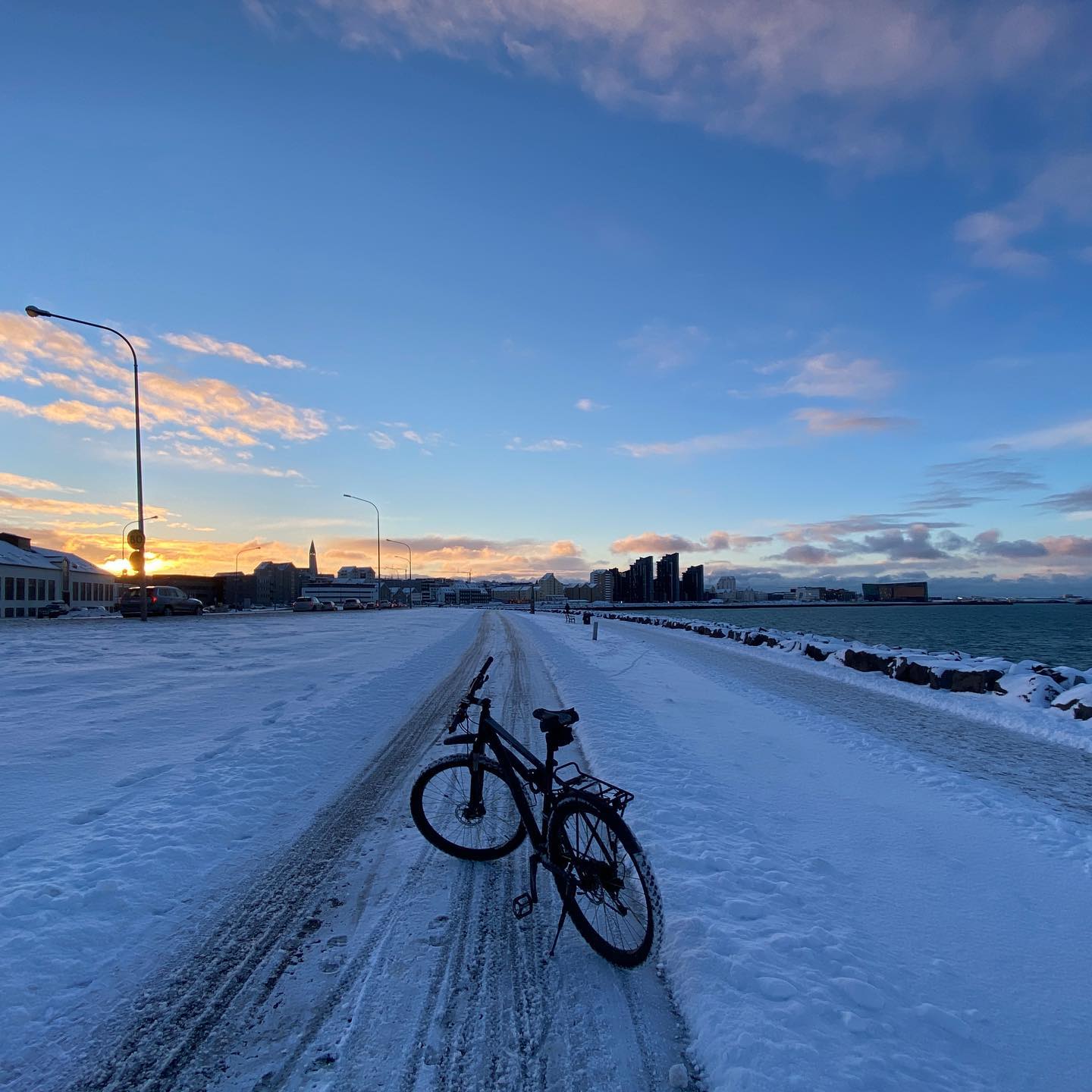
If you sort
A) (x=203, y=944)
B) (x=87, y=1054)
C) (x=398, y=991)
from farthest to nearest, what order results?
1. (x=203, y=944)
2. (x=398, y=991)
3. (x=87, y=1054)

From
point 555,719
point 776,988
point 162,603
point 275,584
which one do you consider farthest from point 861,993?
point 275,584

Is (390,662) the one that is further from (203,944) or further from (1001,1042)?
(1001,1042)

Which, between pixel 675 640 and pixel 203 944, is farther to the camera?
pixel 675 640

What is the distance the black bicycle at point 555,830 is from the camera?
339 centimetres

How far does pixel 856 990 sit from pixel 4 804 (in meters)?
6.67

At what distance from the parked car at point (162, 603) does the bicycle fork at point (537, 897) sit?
35.4 metres

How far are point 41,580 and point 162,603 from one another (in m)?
38.9

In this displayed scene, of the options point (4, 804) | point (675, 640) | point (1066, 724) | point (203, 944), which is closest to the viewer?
point (203, 944)

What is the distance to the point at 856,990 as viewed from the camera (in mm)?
3201

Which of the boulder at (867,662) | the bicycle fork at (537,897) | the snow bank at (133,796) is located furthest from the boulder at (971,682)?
the bicycle fork at (537,897)

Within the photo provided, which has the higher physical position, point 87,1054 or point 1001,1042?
point 87,1054

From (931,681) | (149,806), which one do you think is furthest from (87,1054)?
(931,681)

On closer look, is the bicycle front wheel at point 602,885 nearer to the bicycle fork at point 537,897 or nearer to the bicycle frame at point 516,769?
the bicycle fork at point 537,897

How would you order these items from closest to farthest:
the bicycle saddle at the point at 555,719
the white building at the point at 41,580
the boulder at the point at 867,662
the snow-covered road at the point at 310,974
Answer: the snow-covered road at the point at 310,974
the bicycle saddle at the point at 555,719
the boulder at the point at 867,662
the white building at the point at 41,580
